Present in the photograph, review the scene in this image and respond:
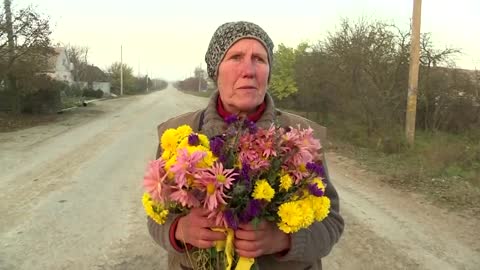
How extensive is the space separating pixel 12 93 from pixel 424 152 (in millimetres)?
16831

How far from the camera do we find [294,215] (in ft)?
4.92

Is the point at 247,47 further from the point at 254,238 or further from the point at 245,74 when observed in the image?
the point at 254,238

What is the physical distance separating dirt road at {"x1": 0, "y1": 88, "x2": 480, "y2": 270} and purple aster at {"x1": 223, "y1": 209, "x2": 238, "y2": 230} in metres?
3.54

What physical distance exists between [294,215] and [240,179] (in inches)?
8.2

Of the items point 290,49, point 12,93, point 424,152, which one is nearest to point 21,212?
point 424,152

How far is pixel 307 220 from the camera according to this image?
5.01ft

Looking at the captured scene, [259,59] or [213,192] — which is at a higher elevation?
[259,59]

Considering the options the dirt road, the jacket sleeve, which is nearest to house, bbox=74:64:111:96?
the dirt road

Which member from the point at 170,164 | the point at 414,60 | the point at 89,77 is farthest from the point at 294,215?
the point at 89,77

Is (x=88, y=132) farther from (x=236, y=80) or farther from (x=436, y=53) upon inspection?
(x=236, y=80)

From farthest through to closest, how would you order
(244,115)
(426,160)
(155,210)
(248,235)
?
(426,160) → (244,115) → (155,210) → (248,235)

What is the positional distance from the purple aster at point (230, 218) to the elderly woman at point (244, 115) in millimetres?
86

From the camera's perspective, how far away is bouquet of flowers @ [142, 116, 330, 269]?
4.75 ft

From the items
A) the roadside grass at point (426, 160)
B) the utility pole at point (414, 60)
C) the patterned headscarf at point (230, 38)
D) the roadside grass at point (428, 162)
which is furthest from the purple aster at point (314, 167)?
the utility pole at point (414, 60)
